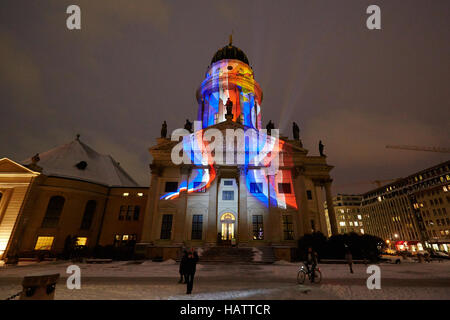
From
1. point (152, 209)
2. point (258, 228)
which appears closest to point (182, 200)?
point (152, 209)

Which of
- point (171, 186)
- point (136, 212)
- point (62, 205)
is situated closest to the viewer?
point (171, 186)

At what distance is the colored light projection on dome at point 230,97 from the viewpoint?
41.8m

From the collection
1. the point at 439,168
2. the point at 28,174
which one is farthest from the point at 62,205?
the point at 439,168

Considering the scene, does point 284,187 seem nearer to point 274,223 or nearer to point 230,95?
point 274,223

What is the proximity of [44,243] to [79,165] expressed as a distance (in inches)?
468

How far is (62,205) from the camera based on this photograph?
28.9 m

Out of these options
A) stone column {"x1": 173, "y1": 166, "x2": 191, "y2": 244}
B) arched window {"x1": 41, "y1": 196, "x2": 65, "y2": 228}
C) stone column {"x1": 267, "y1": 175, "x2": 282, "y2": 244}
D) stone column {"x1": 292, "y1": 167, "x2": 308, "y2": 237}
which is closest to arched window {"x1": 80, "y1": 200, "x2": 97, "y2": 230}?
arched window {"x1": 41, "y1": 196, "x2": 65, "y2": 228}

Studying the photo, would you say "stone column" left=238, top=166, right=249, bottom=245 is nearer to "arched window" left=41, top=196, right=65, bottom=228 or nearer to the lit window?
the lit window

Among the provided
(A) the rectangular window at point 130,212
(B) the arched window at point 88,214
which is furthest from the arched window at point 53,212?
(A) the rectangular window at point 130,212

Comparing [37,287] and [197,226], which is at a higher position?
→ [197,226]

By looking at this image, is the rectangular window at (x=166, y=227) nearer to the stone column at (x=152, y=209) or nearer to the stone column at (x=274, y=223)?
the stone column at (x=152, y=209)

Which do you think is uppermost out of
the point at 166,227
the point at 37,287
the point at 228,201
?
the point at 228,201

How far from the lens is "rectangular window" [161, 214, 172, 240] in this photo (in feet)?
86.0

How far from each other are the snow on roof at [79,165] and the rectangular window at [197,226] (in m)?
16.2
